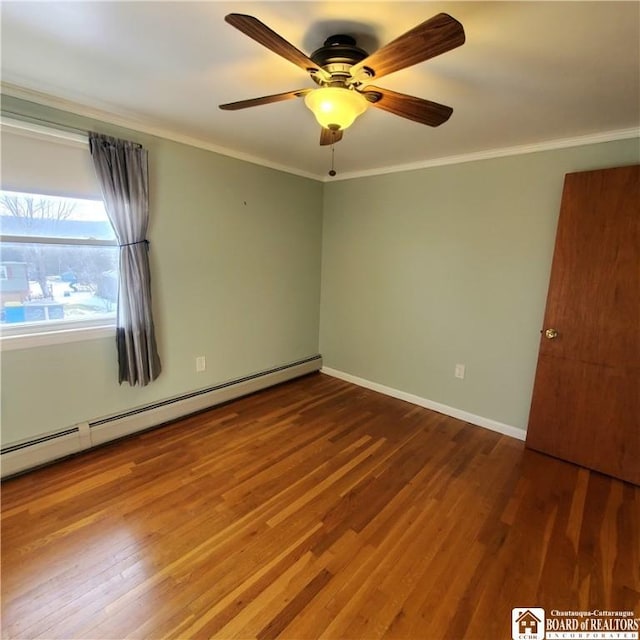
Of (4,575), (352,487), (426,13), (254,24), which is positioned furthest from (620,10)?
(4,575)

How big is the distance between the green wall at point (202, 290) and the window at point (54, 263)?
8.6 inches

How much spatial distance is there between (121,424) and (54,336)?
80 cm

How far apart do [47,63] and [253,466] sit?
254 centimetres

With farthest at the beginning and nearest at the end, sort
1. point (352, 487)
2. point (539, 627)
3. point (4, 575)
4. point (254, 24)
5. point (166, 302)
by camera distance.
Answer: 1. point (166, 302)
2. point (352, 487)
3. point (4, 575)
4. point (539, 627)
5. point (254, 24)

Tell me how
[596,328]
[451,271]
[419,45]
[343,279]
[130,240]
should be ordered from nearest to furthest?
[419,45] < [596,328] < [130,240] < [451,271] < [343,279]

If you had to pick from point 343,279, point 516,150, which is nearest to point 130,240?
point 343,279

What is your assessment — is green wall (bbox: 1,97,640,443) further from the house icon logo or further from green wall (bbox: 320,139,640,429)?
the house icon logo

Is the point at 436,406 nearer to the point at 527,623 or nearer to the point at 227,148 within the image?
the point at 527,623

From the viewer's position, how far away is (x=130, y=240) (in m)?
2.45

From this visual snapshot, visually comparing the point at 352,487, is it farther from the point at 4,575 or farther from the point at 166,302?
the point at 166,302

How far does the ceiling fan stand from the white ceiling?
11cm

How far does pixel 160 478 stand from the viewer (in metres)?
2.19

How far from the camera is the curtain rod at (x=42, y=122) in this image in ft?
6.38

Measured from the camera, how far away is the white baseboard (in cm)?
287
